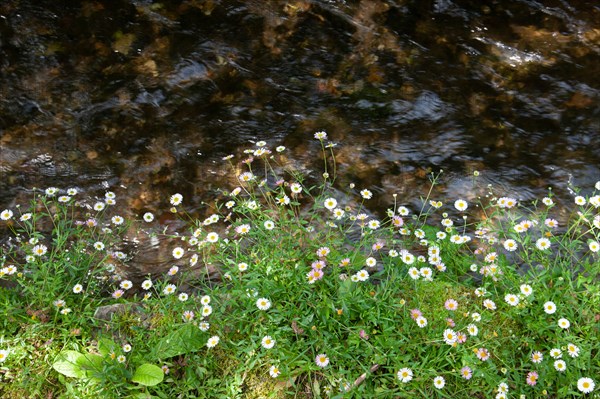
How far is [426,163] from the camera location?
3760mm

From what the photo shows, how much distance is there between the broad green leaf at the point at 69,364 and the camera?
2.66 metres

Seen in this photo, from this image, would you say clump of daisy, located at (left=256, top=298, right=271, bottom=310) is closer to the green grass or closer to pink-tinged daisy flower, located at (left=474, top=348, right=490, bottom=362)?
the green grass

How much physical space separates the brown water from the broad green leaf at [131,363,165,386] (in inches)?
49.6

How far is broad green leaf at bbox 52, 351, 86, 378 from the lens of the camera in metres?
2.66

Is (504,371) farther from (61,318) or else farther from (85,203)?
(85,203)

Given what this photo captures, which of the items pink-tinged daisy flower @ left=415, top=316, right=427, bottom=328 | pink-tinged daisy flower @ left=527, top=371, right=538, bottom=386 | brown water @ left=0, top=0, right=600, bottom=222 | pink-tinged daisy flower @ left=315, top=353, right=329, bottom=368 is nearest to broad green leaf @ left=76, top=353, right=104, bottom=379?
pink-tinged daisy flower @ left=315, top=353, right=329, bottom=368

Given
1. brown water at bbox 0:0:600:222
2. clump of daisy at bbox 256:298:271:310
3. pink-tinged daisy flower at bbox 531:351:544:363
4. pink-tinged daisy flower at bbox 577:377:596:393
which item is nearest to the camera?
pink-tinged daisy flower at bbox 577:377:596:393

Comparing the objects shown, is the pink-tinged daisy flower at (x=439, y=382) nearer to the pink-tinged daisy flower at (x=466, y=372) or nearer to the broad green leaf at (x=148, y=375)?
the pink-tinged daisy flower at (x=466, y=372)

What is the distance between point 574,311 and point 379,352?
947mm

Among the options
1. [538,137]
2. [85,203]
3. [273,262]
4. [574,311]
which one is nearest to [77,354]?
[273,262]

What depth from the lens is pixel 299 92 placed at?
4.23 m

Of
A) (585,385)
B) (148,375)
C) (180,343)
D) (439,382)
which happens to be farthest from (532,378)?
(148,375)

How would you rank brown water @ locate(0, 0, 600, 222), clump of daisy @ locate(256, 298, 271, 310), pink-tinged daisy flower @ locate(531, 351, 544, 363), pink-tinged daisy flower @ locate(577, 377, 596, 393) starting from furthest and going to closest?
brown water @ locate(0, 0, 600, 222), clump of daisy @ locate(256, 298, 271, 310), pink-tinged daisy flower @ locate(531, 351, 544, 363), pink-tinged daisy flower @ locate(577, 377, 596, 393)

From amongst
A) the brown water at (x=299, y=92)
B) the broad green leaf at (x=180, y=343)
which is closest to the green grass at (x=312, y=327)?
the broad green leaf at (x=180, y=343)
